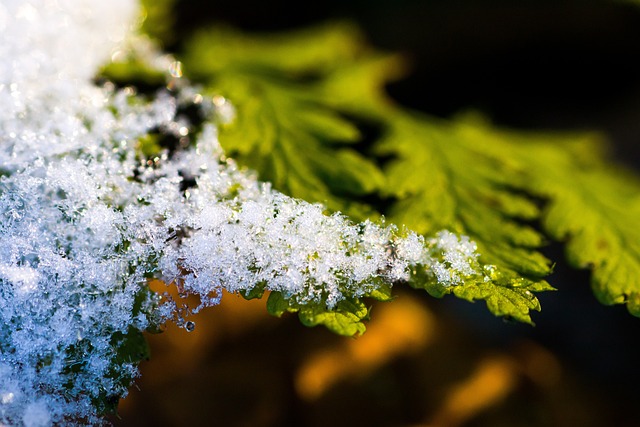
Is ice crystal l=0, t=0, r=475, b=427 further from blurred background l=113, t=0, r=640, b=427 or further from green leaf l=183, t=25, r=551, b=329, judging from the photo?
blurred background l=113, t=0, r=640, b=427

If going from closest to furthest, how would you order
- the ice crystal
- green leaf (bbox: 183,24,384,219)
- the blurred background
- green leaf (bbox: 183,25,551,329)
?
the ice crystal → green leaf (bbox: 183,25,551,329) → green leaf (bbox: 183,24,384,219) → the blurred background

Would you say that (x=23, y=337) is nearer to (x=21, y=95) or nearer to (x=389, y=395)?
(x=21, y=95)

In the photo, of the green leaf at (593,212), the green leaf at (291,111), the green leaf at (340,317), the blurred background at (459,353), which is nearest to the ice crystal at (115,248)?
the green leaf at (340,317)

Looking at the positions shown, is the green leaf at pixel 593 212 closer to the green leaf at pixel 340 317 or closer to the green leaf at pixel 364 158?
the green leaf at pixel 364 158

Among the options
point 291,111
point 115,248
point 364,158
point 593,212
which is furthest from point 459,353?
point 115,248

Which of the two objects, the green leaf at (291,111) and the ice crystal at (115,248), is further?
the green leaf at (291,111)

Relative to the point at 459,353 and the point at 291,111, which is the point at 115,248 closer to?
the point at 291,111

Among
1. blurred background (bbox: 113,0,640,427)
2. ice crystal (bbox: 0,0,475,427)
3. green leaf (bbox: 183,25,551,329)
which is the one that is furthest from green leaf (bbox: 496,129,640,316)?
blurred background (bbox: 113,0,640,427)

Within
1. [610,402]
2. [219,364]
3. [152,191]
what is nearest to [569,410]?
[610,402]
